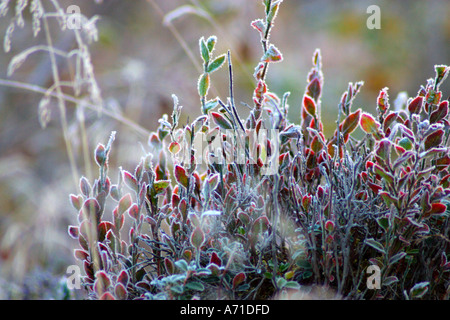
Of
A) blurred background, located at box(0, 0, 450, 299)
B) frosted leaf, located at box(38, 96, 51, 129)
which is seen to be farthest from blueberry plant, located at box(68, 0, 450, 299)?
frosted leaf, located at box(38, 96, 51, 129)

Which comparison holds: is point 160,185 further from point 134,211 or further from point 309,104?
point 309,104

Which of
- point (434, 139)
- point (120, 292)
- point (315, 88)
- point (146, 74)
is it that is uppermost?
point (146, 74)

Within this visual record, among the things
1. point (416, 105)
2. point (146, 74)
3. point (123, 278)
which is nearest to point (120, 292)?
point (123, 278)

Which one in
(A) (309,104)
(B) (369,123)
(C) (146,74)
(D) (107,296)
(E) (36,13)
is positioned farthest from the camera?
(C) (146,74)

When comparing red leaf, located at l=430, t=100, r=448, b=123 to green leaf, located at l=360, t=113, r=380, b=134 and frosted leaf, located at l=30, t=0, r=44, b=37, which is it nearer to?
green leaf, located at l=360, t=113, r=380, b=134

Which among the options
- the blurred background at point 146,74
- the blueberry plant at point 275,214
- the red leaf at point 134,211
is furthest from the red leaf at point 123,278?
the blurred background at point 146,74
